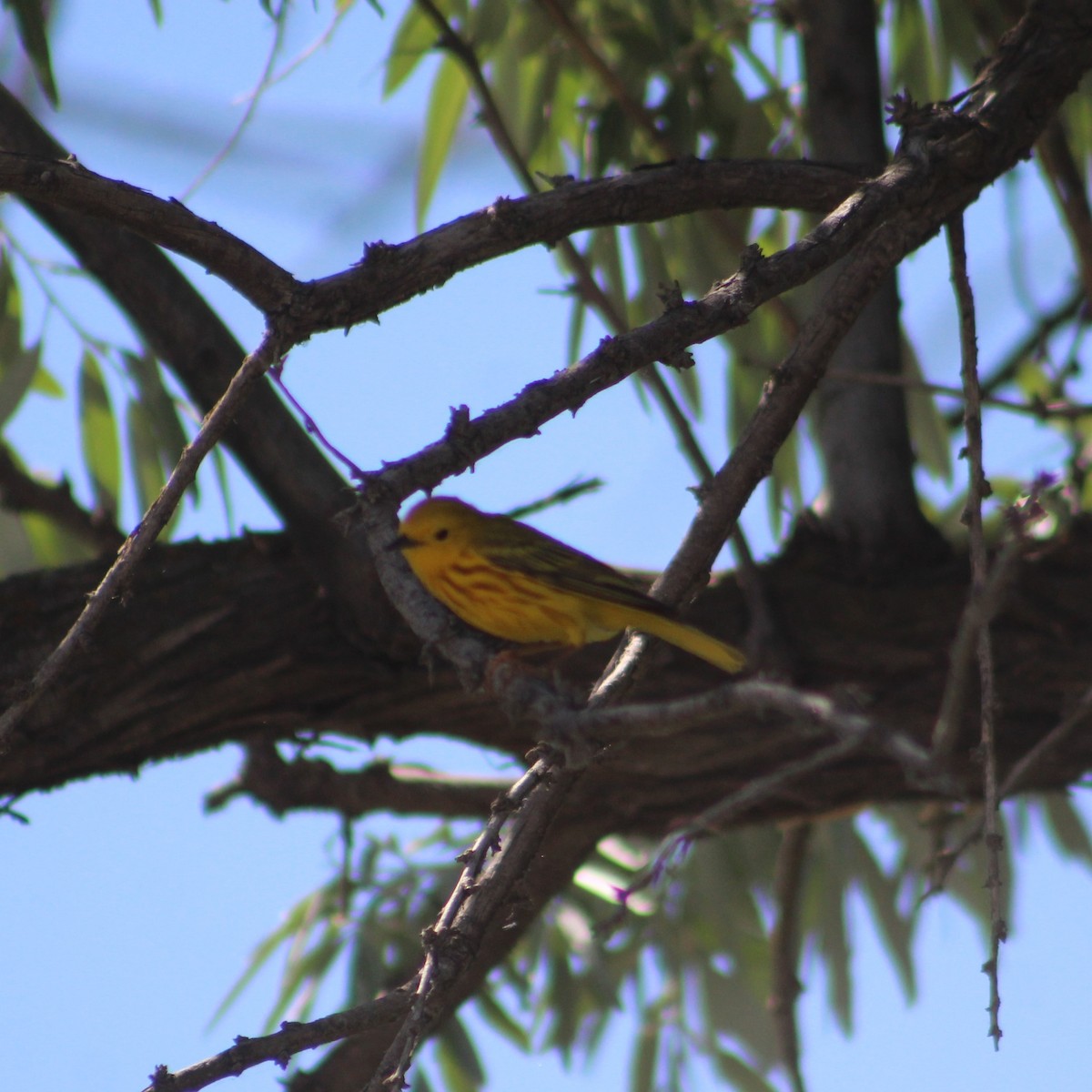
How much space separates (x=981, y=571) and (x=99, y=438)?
2.81 m

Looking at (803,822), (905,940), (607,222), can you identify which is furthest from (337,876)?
(607,222)

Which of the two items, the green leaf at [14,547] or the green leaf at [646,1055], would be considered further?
the green leaf at [646,1055]

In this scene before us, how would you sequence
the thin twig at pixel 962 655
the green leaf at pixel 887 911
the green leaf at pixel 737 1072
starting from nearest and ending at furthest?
the thin twig at pixel 962 655 < the green leaf at pixel 737 1072 < the green leaf at pixel 887 911

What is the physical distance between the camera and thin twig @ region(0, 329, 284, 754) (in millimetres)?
1780

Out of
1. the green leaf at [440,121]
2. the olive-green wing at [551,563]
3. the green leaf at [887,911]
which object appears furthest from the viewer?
the green leaf at [887,911]

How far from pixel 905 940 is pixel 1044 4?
10.6 feet

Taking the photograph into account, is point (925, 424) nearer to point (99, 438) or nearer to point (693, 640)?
point (693, 640)

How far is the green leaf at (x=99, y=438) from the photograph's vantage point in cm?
407

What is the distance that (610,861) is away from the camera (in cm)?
485

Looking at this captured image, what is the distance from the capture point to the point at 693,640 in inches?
115

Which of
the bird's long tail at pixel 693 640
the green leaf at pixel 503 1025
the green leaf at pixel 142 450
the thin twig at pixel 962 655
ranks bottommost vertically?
the thin twig at pixel 962 655

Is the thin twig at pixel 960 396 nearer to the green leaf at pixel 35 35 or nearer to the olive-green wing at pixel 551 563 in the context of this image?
the olive-green wing at pixel 551 563

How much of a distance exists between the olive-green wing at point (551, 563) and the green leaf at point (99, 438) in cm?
138

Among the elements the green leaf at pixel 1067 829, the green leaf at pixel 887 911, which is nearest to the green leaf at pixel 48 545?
the green leaf at pixel 887 911
